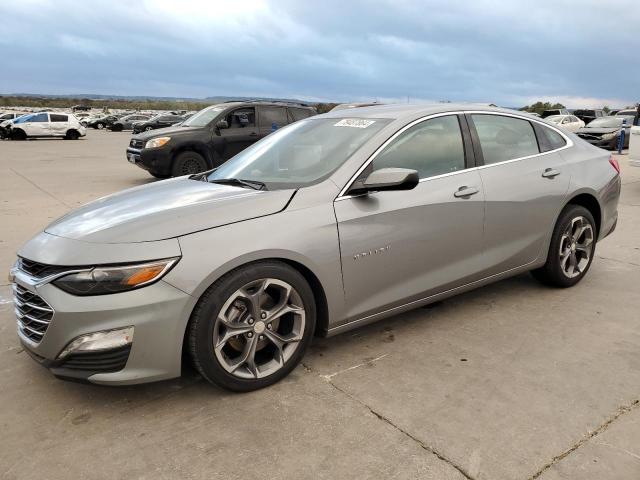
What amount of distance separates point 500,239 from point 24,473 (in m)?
3.15

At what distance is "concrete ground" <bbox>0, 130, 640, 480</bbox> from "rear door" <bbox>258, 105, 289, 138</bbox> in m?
7.85

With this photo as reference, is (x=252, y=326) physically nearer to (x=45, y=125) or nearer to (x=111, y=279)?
(x=111, y=279)

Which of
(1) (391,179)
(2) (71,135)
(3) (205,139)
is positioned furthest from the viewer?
(2) (71,135)

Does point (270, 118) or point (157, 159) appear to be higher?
point (270, 118)

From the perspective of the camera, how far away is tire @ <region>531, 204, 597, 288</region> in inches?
168

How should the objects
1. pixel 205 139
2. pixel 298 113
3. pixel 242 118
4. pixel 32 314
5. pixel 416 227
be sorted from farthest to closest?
pixel 298 113, pixel 242 118, pixel 205 139, pixel 416 227, pixel 32 314

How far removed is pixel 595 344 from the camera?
11.4ft

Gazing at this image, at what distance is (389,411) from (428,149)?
1754 millimetres

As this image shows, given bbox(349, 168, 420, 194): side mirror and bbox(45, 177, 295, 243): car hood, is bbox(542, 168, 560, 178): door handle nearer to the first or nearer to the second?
bbox(349, 168, 420, 194): side mirror

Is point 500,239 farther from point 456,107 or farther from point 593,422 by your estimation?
point 593,422

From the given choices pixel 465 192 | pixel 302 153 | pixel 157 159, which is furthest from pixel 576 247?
pixel 157 159

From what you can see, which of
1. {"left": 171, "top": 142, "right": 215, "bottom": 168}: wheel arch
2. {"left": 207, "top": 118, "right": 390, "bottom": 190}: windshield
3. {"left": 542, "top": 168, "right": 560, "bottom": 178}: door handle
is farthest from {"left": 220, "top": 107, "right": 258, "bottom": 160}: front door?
{"left": 542, "top": 168, "right": 560, "bottom": 178}: door handle

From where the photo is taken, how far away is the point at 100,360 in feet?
8.34

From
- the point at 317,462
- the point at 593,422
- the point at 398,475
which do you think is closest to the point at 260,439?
the point at 317,462
